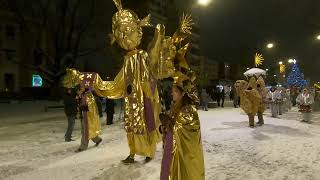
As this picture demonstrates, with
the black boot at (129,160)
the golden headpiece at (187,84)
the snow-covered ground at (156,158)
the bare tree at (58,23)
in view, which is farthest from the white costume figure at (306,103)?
the bare tree at (58,23)

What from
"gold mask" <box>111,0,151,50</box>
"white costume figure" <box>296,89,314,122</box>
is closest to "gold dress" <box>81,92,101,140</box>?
"gold mask" <box>111,0,151,50</box>

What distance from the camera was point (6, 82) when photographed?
5097 centimetres

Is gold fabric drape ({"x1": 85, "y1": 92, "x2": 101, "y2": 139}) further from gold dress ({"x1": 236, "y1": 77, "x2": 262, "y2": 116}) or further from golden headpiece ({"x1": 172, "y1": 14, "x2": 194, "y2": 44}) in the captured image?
gold dress ({"x1": 236, "y1": 77, "x2": 262, "y2": 116})

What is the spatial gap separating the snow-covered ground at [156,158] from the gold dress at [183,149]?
2577 mm

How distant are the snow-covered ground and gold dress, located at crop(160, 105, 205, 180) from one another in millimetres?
2577

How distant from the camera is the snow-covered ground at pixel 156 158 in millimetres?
8547

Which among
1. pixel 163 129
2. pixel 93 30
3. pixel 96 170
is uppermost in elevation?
pixel 93 30

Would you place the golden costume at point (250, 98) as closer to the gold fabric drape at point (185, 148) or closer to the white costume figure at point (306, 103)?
the white costume figure at point (306, 103)

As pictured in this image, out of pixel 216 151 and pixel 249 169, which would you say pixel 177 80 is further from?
pixel 216 151

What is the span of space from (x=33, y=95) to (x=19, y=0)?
14918mm

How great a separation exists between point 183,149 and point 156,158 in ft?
15.2

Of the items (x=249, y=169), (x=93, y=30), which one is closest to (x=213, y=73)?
(x=93, y=30)

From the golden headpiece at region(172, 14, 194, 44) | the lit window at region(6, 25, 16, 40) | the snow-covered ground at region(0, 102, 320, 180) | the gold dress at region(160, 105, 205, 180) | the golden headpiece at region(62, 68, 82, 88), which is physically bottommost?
the snow-covered ground at region(0, 102, 320, 180)

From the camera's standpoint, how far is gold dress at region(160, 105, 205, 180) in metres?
5.60
